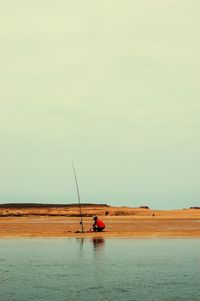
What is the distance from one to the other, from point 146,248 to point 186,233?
10822 mm

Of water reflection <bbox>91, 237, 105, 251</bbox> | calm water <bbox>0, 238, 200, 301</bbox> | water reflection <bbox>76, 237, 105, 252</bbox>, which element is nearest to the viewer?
calm water <bbox>0, 238, 200, 301</bbox>

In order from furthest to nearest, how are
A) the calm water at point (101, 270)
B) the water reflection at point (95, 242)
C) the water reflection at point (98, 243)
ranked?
the water reflection at point (98, 243)
the water reflection at point (95, 242)
the calm water at point (101, 270)

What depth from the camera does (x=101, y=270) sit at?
2539cm

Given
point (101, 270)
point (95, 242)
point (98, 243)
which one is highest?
point (95, 242)

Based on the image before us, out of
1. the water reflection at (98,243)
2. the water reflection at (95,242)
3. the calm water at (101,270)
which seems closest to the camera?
the calm water at (101,270)

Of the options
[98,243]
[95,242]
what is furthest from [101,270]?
[95,242]

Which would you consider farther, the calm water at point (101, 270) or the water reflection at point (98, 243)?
the water reflection at point (98, 243)

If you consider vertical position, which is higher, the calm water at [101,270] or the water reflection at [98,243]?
the water reflection at [98,243]

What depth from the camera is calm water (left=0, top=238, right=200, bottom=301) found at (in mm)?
20000

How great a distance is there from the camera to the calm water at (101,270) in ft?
65.6

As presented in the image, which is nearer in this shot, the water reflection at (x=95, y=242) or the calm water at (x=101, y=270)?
the calm water at (x=101, y=270)

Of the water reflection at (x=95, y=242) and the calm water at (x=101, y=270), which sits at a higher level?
the water reflection at (x=95, y=242)

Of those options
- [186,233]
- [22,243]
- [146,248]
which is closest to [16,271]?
[146,248]

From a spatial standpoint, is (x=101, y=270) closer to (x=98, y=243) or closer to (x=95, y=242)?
(x=98, y=243)
